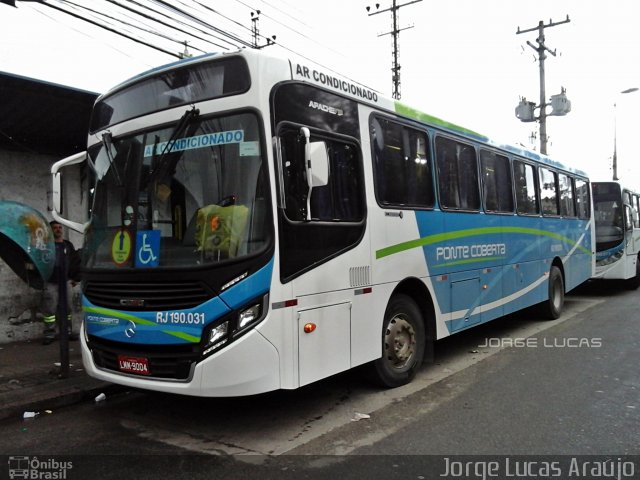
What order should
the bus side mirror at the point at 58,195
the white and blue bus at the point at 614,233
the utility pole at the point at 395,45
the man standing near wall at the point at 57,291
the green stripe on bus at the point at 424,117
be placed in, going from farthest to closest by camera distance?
the utility pole at the point at 395,45, the white and blue bus at the point at 614,233, the man standing near wall at the point at 57,291, the green stripe on bus at the point at 424,117, the bus side mirror at the point at 58,195

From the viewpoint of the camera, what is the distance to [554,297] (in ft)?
32.4

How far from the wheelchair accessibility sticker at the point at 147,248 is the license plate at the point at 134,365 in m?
0.78

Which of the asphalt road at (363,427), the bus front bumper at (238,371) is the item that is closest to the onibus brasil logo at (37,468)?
the asphalt road at (363,427)

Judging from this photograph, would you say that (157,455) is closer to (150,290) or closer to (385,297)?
(150,290)

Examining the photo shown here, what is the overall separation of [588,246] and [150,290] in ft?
36.6

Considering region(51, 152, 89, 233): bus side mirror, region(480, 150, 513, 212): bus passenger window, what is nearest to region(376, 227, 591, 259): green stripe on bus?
region(480, 150, 513, 212): bus passenger window

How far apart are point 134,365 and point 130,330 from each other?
29 cm

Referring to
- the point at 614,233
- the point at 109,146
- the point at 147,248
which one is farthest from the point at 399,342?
the point at 614,233

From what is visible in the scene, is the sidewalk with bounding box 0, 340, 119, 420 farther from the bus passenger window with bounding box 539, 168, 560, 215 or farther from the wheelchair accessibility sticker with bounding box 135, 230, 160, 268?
the bus passenger window with bounding box 539, 168, 560, 215

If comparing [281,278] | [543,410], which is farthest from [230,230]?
[543,410]

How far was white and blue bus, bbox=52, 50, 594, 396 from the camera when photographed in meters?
3.90

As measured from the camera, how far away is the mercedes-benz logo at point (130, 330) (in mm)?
4152

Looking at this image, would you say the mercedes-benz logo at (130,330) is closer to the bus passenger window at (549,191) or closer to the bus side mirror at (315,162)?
the bus side mirror at (315,162)

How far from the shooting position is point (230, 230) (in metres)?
3.95
